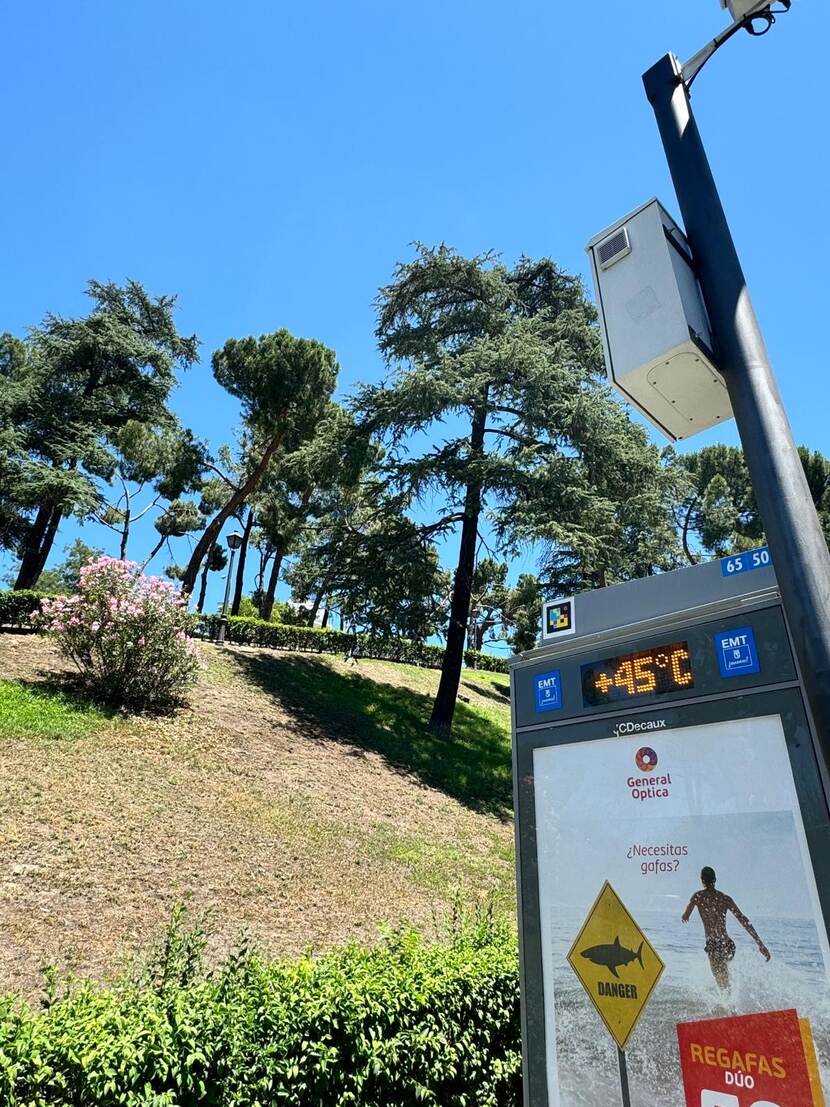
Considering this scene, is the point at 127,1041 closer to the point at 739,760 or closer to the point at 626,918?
the point at 626,918

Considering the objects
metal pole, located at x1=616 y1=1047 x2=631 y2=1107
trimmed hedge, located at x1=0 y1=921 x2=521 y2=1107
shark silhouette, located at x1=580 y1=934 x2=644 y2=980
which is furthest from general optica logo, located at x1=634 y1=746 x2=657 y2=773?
trimmed hedge, located at x1=0 y1=921 x2=521 y2=1107

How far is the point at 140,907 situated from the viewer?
5.45m

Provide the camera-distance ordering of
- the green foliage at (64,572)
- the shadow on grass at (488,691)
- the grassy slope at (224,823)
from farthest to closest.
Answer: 1. the green foliage at (64,572)
2. the shadow on grass at (488,691)
3. the grassy slope at (224,823)

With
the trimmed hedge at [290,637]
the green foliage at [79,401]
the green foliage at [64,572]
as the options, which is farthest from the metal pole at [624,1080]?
the green foliage at [64,572]

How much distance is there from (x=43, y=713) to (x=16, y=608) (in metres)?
5.88

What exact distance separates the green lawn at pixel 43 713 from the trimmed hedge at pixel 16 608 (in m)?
4.55

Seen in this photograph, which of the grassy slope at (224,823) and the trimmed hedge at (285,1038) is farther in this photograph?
the grassy slope at (224,823)

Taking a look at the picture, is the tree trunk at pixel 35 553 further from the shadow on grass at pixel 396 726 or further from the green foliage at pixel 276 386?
the shadow on grass at pixel 396 726

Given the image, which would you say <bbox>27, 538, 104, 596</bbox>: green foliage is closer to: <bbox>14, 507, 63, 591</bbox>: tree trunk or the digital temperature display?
<bbox>14, 507, 63, 591</bbox>: tree trunk

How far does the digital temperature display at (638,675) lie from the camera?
238 cm

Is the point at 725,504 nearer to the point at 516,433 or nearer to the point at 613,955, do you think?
the point at 516,433

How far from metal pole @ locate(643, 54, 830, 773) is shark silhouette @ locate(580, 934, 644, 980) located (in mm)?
915

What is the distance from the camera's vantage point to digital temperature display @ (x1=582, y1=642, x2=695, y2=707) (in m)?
2.38

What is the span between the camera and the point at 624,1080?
2.09 metres
